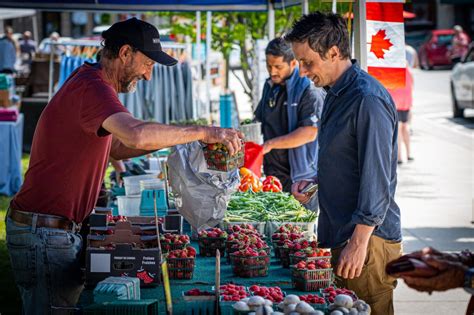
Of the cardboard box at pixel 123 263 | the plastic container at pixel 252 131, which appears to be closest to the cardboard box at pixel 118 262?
the cardboard box at pixel 123 263

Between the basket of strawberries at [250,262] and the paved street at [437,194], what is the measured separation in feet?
8.87

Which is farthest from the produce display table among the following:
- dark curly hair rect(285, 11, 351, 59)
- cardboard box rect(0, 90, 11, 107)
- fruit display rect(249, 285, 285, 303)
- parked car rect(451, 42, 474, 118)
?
parked car rect(451, 42, 474, 118)

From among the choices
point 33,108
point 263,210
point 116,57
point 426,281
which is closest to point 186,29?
point 33,108

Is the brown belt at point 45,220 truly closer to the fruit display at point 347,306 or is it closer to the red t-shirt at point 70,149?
the red t-shirt at point 70,149

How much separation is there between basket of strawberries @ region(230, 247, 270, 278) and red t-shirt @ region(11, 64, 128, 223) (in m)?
0.93

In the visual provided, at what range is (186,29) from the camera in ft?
53.6

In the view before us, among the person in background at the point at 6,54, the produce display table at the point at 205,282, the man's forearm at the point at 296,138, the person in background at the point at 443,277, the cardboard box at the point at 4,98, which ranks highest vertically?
the person in background at the point at 6,54

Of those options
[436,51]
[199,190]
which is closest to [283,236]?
[199,190]

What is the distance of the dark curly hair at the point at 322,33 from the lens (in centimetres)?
422

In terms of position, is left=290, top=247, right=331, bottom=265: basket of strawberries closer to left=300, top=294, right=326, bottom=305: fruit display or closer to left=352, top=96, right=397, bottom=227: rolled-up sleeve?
left=300, top=294, right=326, bottom=305: fruit display

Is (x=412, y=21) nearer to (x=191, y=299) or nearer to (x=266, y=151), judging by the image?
(x=266, y=151)

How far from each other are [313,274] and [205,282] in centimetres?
61

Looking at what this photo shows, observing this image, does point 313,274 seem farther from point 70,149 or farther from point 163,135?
point 70,149

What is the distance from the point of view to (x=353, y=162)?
4180mm
